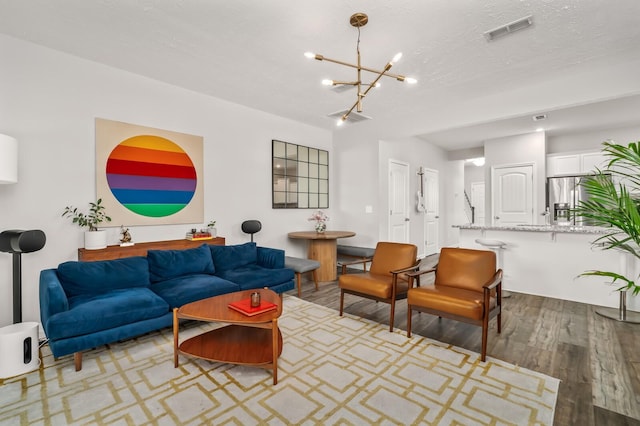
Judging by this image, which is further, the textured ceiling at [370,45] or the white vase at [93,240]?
the white vase at [93,240]

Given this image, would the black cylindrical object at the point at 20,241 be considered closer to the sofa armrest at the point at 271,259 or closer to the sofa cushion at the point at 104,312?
the sofa cushion at the point at 104,312

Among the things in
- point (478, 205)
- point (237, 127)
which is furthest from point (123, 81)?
point (478, 205)

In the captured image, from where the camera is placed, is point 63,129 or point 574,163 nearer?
point 63,129

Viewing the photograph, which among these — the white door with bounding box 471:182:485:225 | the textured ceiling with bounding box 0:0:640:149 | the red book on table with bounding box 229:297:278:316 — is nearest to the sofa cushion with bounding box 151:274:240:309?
the red book on table with bounding box 229:297:278:316

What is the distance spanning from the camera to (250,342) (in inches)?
102

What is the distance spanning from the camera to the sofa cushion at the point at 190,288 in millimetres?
2986

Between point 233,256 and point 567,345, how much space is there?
3737 millimetres

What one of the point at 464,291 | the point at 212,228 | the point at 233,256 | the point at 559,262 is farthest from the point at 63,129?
the point at 559,262

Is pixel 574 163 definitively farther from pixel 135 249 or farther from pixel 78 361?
pixel 78 361

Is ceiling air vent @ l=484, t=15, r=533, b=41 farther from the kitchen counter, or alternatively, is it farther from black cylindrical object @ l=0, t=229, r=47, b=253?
black cylindrical object @ l=0, t=229, r=47, b=253

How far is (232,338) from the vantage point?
266 centimetres

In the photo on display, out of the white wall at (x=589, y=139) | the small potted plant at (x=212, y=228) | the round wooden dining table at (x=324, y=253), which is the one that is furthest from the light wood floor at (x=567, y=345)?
the white wall at (x=589, y=139)

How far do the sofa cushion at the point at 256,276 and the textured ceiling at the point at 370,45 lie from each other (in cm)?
244

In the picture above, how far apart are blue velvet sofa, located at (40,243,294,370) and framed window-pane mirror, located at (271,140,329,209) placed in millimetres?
1463
